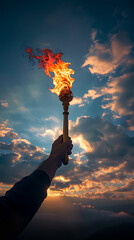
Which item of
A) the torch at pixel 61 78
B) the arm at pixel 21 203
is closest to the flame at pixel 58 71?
the torch at pixel 61 78

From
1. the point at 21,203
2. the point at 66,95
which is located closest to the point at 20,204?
the point at 21,203

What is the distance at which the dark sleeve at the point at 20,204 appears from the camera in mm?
1576

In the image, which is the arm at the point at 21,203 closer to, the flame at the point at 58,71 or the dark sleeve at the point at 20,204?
the dark sleeve at the point at 20,204

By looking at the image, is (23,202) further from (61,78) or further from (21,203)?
(61,78)

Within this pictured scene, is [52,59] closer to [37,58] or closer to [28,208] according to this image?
[37,58]

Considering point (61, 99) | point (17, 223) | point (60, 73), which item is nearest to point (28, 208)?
point (17, 223)

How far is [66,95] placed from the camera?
22.8 feet

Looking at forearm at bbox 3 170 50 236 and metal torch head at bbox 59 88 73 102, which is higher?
metal torch head at bbox 59 88 73 102

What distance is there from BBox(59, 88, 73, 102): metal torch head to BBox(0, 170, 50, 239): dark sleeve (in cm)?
505

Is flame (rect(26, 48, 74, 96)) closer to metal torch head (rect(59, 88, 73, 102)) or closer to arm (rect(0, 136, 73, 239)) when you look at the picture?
metal torch head (rect(59, 88, 73, 102))

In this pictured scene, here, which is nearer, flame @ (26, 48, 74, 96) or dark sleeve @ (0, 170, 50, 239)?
dark sleeve @ (0, 170, 50, 239)

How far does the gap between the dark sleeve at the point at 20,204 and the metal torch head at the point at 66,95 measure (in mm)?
5054

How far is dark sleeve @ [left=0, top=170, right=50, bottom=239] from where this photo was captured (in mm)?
1576

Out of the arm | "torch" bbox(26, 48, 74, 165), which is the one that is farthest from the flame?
the arm
